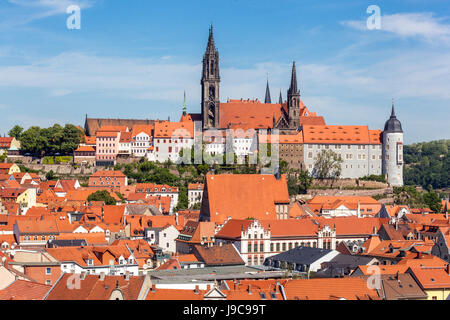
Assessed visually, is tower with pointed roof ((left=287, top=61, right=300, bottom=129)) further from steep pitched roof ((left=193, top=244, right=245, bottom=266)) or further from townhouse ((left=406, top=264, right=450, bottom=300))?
townhouse ((left=406, top=264, right=450, bottom=300))

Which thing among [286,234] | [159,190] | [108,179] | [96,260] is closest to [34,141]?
[108,179]

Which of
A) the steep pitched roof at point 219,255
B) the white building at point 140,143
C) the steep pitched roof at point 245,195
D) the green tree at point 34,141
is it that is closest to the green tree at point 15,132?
the green tree at point 34,141

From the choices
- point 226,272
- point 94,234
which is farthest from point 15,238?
point 226,272

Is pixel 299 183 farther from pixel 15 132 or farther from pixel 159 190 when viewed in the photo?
pixel 15 132

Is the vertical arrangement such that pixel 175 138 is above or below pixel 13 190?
above

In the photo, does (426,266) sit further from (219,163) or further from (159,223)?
(219,163)
